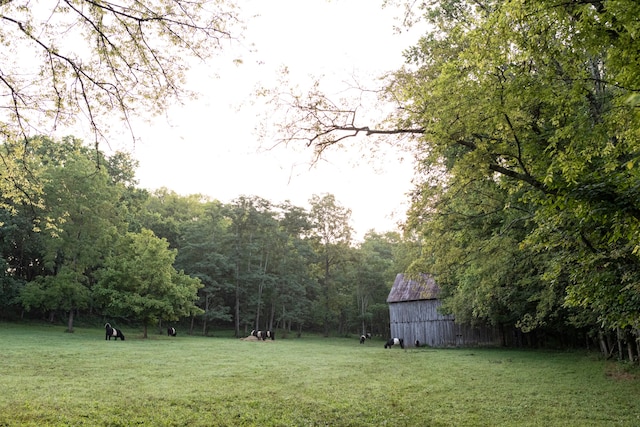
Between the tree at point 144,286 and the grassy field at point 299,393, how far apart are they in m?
12.7

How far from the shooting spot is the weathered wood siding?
29844 mm

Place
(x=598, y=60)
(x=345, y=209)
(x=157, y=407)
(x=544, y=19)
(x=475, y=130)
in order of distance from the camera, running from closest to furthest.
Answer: (x=544, y=19) → (x=475, y=130) → (x=157, y=407) → (x=598, y=60) → (x=345, y=209)

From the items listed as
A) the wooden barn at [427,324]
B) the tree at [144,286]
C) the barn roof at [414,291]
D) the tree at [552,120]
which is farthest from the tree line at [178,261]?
the tree at [552,120]

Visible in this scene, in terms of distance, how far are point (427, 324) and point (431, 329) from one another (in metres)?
0.51

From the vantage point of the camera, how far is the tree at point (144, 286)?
28984mm

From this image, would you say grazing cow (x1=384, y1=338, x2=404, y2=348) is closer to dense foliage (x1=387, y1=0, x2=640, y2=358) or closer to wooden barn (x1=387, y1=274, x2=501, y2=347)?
wooden barn (x1=387, y1=274, x2=501, y2=347)

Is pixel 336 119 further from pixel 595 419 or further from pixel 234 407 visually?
pixel 595 419

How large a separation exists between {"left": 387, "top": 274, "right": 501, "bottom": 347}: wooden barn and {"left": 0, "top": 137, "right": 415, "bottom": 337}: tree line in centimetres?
667

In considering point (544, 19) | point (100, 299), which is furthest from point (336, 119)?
point (100, 299)

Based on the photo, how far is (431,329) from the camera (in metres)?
32.2

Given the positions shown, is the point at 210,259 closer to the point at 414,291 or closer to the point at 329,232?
the point at 329,232

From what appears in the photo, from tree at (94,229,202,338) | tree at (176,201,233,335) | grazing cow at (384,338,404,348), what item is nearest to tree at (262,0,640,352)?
tree at (94,229,202,338)

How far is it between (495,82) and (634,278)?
413 centimetres

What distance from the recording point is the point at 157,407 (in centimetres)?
834
